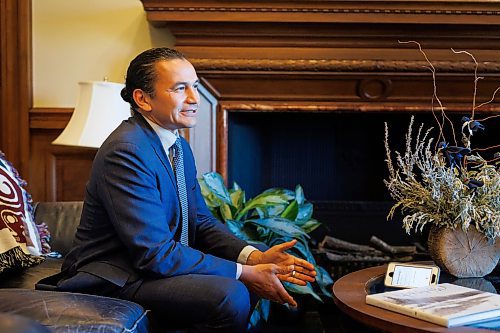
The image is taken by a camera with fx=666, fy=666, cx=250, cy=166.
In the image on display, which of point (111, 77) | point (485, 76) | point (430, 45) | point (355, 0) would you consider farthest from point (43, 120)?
point (485, 76)

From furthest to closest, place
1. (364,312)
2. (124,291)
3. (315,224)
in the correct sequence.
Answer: (315,224), (124,291), (364,312)

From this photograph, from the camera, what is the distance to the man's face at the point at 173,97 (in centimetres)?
171

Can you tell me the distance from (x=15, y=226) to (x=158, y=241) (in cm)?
62

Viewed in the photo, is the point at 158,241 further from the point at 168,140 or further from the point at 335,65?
the point at 335,65

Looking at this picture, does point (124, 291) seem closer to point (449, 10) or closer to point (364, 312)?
point (364, 312)

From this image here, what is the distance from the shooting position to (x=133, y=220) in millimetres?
1516

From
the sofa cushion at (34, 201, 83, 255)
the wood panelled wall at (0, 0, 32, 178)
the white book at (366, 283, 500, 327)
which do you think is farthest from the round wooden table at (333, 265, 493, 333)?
the wood panelled wall at (0, 0, 32, 178)

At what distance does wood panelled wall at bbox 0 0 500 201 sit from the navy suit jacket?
3.62 ft

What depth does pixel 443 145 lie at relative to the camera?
1709mm

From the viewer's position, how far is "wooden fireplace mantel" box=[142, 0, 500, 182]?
2.63 meters

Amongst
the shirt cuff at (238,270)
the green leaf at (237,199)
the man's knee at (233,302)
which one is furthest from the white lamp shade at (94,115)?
the man's knee at (233,302)

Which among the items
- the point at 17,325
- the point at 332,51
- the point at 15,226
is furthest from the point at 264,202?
the point at 17,325

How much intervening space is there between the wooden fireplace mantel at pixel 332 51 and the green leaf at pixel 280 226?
59 centimetres

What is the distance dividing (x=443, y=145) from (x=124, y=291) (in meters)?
0.88
